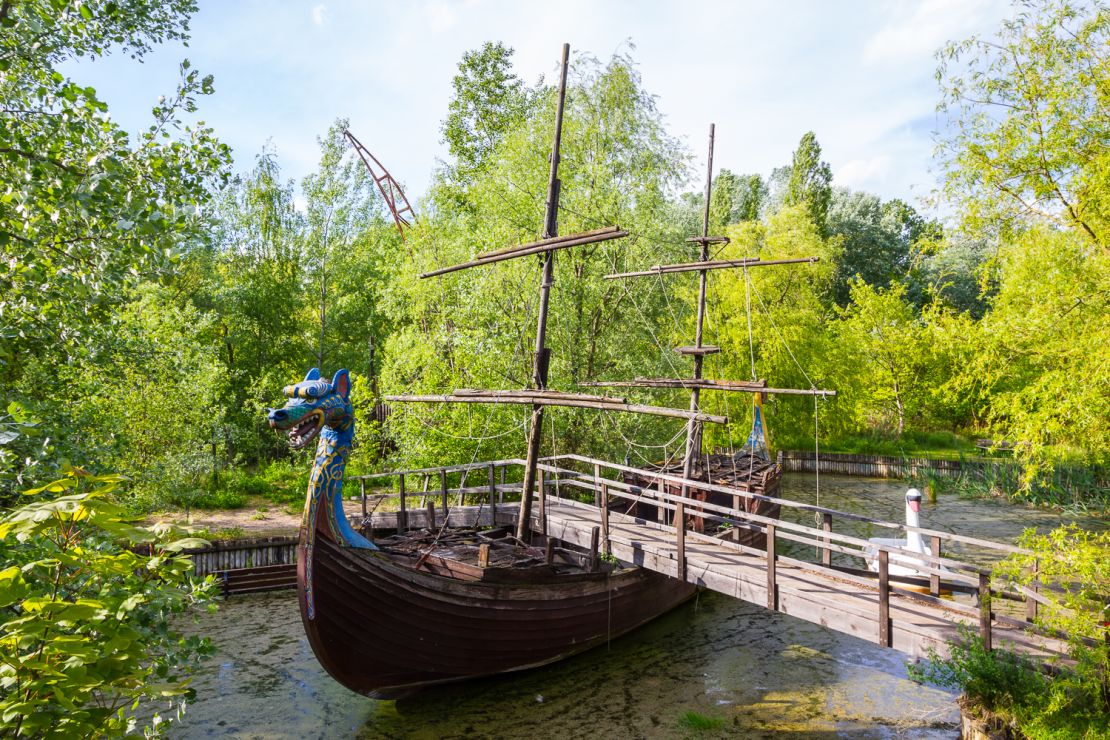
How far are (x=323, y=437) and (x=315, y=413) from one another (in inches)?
19.0

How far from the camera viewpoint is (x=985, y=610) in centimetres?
603

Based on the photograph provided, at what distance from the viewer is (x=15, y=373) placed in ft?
30.2

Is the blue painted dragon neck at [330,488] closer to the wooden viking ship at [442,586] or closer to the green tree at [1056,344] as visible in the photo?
the wooden viking ship at [442,586]

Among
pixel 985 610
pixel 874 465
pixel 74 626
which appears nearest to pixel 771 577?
pixel 985 610

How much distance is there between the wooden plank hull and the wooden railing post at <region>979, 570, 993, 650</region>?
205 inches

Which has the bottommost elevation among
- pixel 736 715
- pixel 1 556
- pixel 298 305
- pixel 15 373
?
pixel 736 715

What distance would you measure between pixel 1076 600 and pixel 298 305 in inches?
1031

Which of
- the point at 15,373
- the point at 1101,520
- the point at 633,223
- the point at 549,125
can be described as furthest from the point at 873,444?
the point at 15,373

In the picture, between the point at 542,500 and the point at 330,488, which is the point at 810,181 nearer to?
the point at 542,500

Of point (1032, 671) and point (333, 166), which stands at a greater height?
point (333, 166)

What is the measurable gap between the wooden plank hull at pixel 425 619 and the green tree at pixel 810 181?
33246mm

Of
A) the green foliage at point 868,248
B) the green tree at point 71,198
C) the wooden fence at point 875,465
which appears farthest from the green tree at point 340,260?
the green foliage at point 868,248

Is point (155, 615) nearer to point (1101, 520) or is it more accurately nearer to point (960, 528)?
point (960, 528)

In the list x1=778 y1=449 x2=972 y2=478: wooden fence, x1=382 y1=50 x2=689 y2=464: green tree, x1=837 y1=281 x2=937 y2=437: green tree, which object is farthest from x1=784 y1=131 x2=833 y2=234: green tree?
x1=382 y1=50 x2=689 y2=464: green tree
